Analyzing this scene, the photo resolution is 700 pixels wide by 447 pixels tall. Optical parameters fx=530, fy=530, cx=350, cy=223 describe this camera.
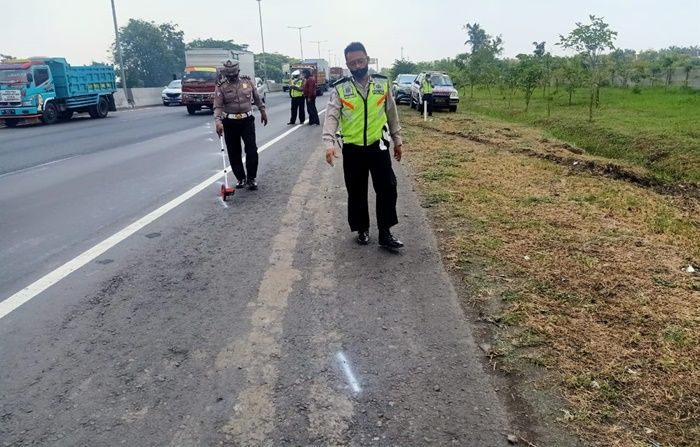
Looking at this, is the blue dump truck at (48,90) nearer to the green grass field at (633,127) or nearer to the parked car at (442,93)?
the parked car at (442,93)

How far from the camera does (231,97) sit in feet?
25.8

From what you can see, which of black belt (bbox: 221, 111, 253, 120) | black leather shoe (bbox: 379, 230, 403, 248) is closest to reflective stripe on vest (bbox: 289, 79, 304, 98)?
black belt (bbox: 221, 111, 253, 120)

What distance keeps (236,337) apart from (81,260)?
2.36 metres

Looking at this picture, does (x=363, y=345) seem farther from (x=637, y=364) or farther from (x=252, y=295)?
(x=637, y=364)

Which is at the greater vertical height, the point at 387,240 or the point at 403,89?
the point at 403,89

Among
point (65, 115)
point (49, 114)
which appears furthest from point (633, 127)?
point (65, 115)

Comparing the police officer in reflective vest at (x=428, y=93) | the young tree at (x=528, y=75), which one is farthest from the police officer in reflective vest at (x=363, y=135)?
the young tree at (x=528, y=75)

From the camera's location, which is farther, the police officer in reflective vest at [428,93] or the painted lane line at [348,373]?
the police officer in reflective vest at [428,93]

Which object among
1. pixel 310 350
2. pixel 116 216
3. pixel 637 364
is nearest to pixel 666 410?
pixel 637 364

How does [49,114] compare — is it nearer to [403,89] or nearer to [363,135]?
[403,89]

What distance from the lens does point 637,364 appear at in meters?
3.12

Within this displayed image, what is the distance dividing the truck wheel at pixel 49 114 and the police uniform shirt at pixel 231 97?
17052mm

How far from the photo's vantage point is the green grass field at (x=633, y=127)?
35.9ft

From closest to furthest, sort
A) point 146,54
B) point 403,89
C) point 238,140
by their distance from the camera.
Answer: point 238,140 → point 403,89 → point 146,54
